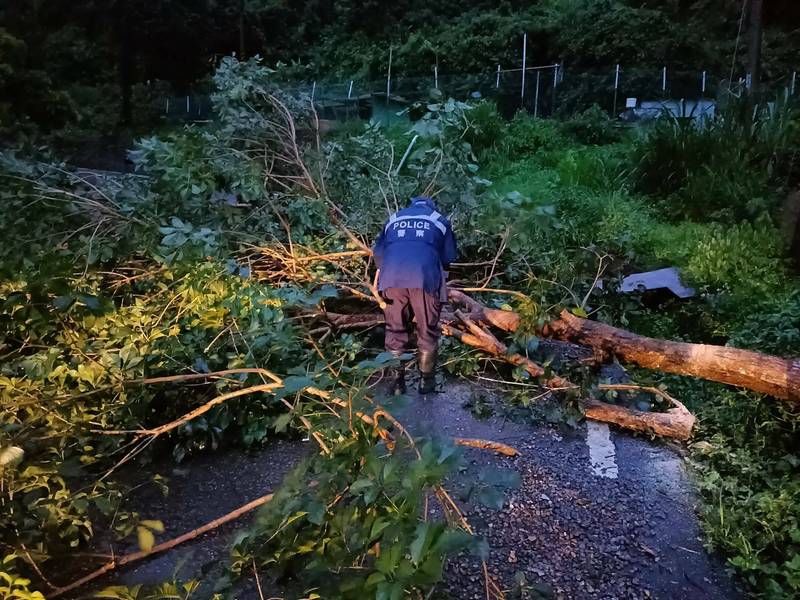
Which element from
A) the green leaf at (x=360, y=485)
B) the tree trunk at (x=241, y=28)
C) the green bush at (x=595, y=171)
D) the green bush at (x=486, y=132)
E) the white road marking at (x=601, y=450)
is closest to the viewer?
the green leaf at (x=360, y=485)

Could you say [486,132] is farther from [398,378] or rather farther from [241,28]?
[241,28]

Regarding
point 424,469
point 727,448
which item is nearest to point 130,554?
point 424,469

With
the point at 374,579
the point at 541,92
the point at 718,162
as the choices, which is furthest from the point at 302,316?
the point at 541,92

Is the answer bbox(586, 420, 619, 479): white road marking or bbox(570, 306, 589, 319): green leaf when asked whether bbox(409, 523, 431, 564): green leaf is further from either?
bbox(570, 306, 589, 319): green leaf

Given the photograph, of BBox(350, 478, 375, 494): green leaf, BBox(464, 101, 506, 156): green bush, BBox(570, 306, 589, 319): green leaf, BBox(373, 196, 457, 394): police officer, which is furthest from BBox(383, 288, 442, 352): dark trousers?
BBox(464, 101, 506, 156): green bush

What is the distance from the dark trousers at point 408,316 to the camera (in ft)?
12.5

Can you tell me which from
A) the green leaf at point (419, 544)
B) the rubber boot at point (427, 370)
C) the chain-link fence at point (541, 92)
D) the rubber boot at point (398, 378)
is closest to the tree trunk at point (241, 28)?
the chain-link fence at point (541, 92)

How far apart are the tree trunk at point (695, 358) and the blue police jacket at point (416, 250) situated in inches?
34.8

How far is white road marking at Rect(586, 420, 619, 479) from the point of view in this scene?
3.10 m

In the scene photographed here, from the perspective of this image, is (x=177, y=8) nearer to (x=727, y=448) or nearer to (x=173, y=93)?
(x=173, y=93)

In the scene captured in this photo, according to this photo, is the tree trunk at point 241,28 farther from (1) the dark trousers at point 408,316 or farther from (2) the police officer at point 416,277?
(1) the dark trousers at point 408,316

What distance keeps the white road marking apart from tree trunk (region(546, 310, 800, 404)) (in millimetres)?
498

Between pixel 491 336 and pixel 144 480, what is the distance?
2.28 meters

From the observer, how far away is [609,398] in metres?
3.61
